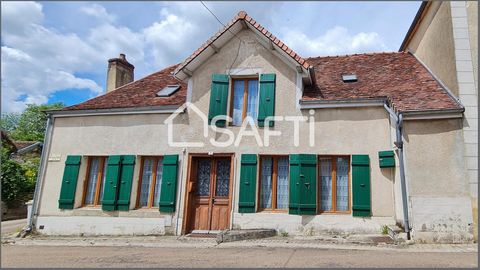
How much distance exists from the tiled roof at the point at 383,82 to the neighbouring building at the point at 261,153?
2.2 inches

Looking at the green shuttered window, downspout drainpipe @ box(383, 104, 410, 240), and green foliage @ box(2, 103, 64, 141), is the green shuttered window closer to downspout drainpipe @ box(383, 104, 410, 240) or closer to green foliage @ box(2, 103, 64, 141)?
downspout drainpipe @ box(383, 104, 410, 240)

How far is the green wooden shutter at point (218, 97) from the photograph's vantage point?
955 cm

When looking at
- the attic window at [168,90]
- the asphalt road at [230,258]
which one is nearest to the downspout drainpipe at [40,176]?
the asphalt road at [230,258]

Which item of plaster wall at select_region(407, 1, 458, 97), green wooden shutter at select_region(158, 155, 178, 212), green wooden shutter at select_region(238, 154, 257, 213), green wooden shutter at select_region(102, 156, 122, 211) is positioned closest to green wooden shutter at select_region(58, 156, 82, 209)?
green wooden shutter at select_region(102, 156, 122, 211)

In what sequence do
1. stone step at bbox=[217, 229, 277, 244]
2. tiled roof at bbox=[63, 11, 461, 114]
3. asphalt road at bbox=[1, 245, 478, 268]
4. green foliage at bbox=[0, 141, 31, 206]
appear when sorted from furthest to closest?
1. green foliage at bbox=[0, 141, 31, 206]
2. tiled roof at bbox=[63, 11, 461, 114]
3. stone step at bbox=[217, 229, 277, 244]
4. asphalt road at bbox=[1, 245, 478, 268]

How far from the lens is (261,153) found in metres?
9.18

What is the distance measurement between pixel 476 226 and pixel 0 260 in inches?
371

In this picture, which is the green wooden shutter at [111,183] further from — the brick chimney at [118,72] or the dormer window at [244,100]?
the brick chimney at [118,72]

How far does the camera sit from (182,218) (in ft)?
30.1

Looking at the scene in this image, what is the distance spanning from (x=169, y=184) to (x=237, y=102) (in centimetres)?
280

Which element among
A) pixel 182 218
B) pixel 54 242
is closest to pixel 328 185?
pixel 182 218

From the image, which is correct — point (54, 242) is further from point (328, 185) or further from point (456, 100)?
point (456, 100)

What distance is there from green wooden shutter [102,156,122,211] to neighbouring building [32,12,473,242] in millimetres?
28

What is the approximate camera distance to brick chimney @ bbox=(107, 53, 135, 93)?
12.8 m
